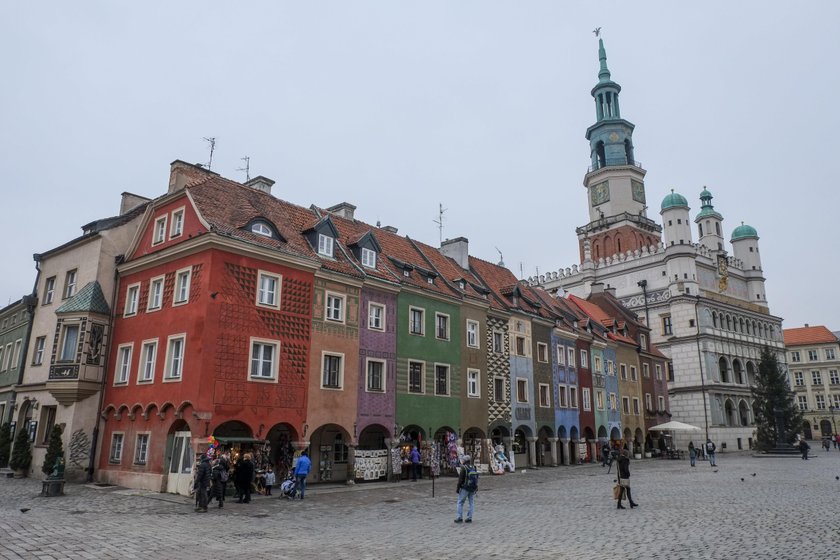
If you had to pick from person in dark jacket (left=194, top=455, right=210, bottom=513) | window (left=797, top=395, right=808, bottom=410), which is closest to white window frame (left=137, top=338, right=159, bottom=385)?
person in dark jacket (left=194, top=455, right=210, bottom=513)

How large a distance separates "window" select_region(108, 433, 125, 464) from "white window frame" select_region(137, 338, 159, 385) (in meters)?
2.73

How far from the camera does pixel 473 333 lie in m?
36.9

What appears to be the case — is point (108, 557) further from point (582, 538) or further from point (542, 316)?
point (542, 316)

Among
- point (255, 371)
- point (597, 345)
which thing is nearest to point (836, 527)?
point (255, 371)

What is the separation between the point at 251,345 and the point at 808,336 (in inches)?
4309

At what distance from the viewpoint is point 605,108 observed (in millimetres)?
87375

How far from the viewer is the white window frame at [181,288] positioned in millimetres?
24906

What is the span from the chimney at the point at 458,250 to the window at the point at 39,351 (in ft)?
81.9

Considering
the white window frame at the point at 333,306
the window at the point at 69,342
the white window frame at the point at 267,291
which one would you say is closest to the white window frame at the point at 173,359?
the white window frame at the point at 267,291

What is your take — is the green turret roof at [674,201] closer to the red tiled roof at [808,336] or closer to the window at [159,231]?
the red tiled roof at [808,336]

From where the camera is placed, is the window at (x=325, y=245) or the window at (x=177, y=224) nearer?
the window at (x=177, y=224)

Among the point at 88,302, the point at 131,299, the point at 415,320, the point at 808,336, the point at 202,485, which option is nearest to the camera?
the point at 202,485

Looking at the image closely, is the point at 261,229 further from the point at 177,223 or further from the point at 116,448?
the point at 116,448

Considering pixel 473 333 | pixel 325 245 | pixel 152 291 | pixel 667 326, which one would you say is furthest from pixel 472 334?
pixel 667 326
